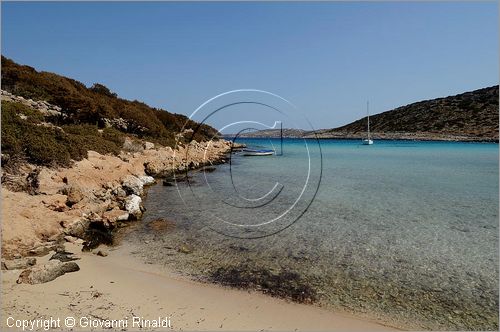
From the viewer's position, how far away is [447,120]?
96188 mm

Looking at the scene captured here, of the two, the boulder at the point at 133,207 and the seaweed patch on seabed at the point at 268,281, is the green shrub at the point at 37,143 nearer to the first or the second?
the boulder at the point at 133,207

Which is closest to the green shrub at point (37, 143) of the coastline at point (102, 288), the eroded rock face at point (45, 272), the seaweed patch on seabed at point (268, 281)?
the coastline at point (102, 288)

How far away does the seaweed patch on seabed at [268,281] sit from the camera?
681 cm

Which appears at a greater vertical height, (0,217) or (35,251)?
(0,217)

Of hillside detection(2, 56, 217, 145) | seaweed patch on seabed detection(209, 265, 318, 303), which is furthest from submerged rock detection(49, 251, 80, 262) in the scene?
hillside detection(2, 56, 217, 145)

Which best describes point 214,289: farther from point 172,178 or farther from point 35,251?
point 172,178

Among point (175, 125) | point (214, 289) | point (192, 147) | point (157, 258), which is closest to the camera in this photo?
point (214, 289)

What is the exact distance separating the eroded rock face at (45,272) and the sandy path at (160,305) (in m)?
0.15

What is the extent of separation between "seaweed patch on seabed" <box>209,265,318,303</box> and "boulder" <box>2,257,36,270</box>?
13.5 ft

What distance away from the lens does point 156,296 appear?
6.46m

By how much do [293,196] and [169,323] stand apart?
12909mm

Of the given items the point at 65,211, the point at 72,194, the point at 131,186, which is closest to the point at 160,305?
the point at 65,211

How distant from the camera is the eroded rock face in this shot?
21.2ft

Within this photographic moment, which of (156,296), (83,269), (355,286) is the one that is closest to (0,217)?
(83,269)
